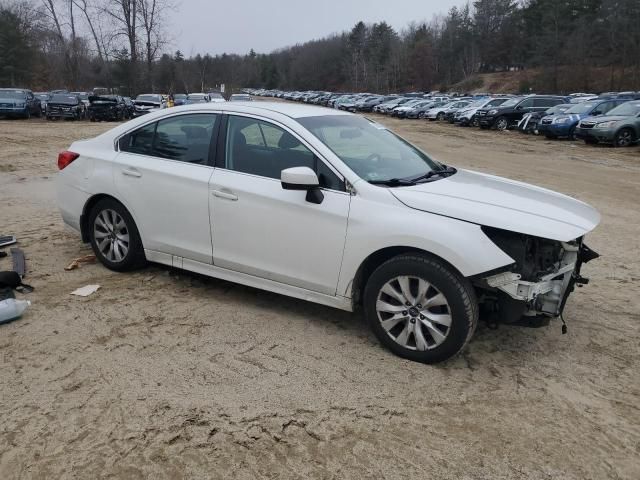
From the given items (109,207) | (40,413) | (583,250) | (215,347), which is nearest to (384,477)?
(215,347)

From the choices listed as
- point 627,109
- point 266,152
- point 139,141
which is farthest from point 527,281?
point 627,109

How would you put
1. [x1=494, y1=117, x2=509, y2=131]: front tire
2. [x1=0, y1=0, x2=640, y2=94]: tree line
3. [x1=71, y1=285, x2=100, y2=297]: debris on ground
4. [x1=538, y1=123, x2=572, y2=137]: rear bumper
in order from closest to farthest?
1. [x1=71, y1=285, x2=100, y2=297]: debris on ground
2. [x1=538, y1=123, x2=572, y2=137]: rear bumper
3. [x1=494, y1=117, x2=509, y2=131]: front tire
4. [x1=0, y1=0, x2=640, y2=94]: tree line

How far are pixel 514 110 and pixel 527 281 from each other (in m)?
27.0

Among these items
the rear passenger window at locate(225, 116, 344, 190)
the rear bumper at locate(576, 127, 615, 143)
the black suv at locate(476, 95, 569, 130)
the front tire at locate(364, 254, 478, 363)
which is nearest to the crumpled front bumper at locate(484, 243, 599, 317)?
the front tire at locate(364, 254, 478, 363)

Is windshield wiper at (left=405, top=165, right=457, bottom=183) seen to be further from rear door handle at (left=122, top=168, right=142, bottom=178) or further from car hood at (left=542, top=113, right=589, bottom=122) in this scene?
car hood at (left=542, top=113, right=589, bottom=122)

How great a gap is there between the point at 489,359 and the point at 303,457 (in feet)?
5.54

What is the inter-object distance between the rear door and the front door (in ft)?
0.54

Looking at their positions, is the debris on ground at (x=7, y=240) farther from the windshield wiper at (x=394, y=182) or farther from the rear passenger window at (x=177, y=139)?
the windshield wiper at (x=394, y=182)

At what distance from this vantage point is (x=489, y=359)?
385 centimetres

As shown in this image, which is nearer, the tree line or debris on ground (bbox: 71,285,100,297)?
debris on ground (bbox: 71,285,100,297)

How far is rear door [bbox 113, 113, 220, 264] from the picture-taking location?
4570 millimetres

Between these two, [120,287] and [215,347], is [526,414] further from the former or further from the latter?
[120,287]

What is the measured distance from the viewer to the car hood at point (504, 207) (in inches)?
137

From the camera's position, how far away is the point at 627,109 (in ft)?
64.8
